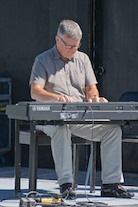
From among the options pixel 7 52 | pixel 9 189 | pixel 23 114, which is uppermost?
pixel 7 52

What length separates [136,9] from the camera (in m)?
4.25

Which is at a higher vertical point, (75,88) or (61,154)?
(75,88)

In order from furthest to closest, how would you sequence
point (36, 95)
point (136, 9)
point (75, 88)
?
point (136, 9) < point (75, 88) < point (36, 95)

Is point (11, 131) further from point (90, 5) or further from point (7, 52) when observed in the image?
point (90, 5)

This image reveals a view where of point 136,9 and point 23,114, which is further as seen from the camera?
point 136,9

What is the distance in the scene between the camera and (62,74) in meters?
3.07

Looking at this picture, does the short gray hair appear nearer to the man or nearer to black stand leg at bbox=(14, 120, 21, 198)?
the man

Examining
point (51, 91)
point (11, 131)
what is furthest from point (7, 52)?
point (51, 91)

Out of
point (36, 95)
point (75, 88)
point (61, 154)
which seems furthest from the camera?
point (75, 88)

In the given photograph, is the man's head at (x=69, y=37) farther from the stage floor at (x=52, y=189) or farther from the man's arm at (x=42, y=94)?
the stage floor at (x=52, y=189)

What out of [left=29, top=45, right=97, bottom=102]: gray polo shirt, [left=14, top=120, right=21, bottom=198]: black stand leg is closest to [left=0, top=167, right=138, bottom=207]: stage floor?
[left=14, top=120, right=21, bottom=198]: black stand leg

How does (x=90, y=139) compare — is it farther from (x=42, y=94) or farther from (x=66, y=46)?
(x=66, y=46)

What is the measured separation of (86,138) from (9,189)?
773mm

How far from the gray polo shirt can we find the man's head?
0.12 m
